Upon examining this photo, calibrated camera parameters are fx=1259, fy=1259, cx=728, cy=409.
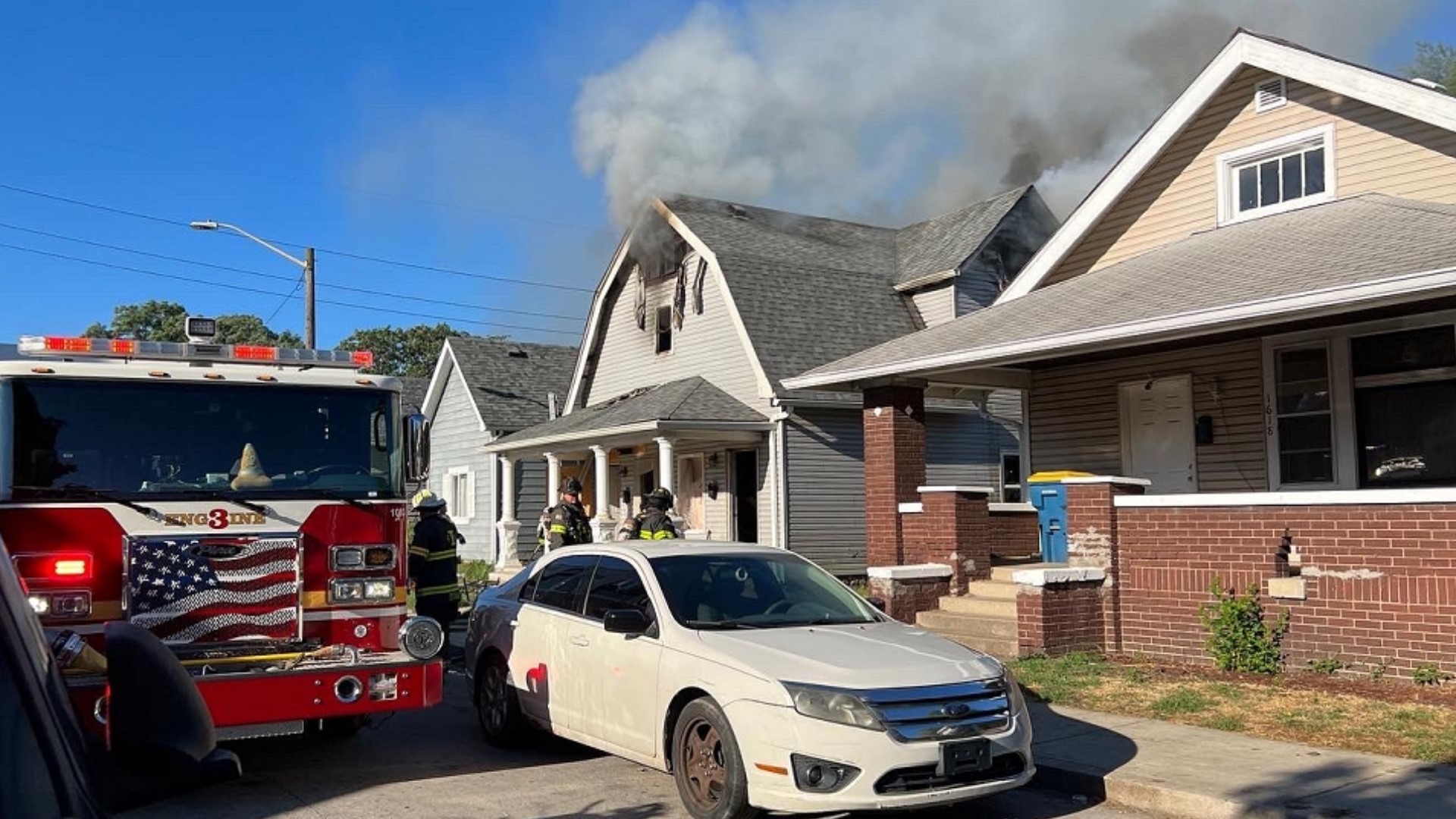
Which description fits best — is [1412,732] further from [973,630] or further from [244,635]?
[244,635]

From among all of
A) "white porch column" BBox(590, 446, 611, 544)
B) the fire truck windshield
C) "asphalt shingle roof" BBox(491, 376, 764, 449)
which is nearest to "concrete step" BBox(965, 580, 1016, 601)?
the fire truck windshield

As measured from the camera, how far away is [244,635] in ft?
23.6

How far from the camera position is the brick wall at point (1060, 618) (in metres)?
10.7

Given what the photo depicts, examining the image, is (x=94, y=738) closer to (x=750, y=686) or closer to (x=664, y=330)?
(x=750, y=686)

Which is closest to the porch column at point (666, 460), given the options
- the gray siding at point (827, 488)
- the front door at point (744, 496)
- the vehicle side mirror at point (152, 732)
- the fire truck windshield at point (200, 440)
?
the front door at point (744, 496)

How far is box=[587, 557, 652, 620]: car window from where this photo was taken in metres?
7.50

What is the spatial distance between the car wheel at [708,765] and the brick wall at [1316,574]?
5546mm

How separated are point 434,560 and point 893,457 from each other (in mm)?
5183

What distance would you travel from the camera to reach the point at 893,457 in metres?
13.5

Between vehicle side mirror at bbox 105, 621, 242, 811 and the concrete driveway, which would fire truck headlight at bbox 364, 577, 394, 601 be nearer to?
the concrete driveway

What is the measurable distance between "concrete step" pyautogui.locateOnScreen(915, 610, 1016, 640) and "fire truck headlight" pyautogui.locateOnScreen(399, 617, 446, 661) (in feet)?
19.1

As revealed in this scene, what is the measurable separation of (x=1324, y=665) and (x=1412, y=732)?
1.66 m

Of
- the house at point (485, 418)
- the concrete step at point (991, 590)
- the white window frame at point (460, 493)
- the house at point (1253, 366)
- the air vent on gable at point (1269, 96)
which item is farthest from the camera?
the white window frame at point (460, 493)

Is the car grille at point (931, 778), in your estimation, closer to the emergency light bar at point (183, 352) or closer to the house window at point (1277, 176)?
the emergency light bar at point (183, 352)
